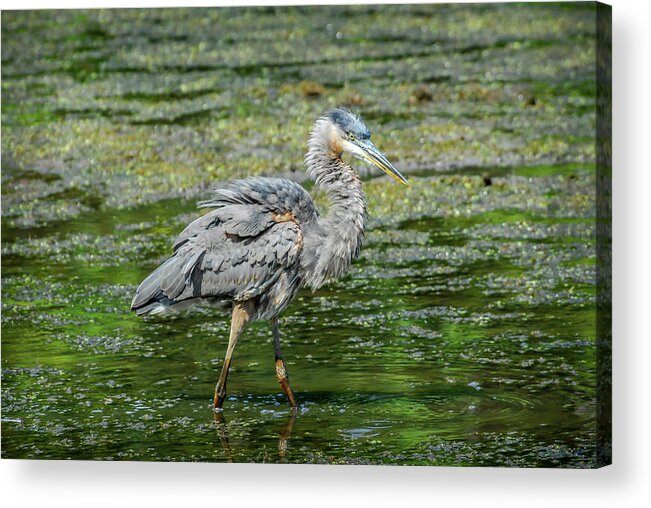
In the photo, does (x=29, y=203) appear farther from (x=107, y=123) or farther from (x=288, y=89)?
(x=288, y=89)

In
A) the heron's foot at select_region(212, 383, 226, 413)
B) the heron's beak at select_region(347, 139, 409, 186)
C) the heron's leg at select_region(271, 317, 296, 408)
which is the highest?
the heron's beak at select_region(347, 139, 409, 186)

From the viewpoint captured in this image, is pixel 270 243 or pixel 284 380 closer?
pixel 270 243

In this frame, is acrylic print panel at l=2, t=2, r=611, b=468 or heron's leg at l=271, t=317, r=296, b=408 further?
heron's leg at l=271, t=317, r=296, b=408

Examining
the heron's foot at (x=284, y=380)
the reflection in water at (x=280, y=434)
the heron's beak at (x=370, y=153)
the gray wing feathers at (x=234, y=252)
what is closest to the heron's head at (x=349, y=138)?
the heron's beak at (x=370, y=153)

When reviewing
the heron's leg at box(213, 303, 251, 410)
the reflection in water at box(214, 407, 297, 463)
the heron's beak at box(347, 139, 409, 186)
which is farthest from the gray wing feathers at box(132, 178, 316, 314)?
the reflection in water at box(214, 407, 297, 463)

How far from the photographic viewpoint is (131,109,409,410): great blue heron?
8.84 meters

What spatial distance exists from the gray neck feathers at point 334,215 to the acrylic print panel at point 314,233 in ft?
0.05

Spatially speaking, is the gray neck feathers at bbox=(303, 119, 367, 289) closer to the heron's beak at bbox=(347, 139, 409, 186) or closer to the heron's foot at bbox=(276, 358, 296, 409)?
the heron's beak at bbox=(347, 139, 409, 186)

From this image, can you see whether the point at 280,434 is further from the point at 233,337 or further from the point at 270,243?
the point at 270,243

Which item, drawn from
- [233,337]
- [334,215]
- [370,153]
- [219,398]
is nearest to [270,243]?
[334,215]

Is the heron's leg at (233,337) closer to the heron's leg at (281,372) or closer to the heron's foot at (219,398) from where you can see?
the heron's foot at (219,398)

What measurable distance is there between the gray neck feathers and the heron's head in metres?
0.02

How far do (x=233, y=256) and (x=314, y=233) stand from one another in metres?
0.45

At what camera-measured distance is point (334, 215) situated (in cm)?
905
